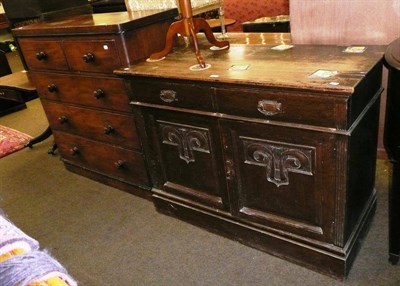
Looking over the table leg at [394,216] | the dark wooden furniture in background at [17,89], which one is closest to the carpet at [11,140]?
the dark wooden furniture in background at [17,89]

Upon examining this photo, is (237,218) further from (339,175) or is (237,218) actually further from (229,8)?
(229,8)

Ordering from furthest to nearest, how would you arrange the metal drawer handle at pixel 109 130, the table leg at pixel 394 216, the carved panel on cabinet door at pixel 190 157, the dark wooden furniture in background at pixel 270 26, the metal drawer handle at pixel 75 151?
the dark wooden furniture in background at pixel 270 26
the metal drawer handle at pixel 75 151
the metal drawer handle at pixel 109 130
the carved panel on cabinet door at pixel 190 157
the table leg at pixel 394 216

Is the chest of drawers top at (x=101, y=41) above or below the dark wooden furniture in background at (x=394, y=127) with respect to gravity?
above

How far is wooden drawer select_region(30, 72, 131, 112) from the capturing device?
1997mm

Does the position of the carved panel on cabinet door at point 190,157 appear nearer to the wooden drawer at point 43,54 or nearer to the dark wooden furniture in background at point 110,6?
the wooden drawer at point 43,54

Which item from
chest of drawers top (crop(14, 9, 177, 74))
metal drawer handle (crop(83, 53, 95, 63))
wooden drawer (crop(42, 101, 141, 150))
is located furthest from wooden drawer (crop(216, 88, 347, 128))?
metal drawer handle (crop(83, 53, 95, 63))

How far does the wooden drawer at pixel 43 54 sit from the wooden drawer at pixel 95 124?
27cm

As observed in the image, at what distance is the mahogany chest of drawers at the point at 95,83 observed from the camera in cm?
188

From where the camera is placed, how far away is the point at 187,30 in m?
1.77

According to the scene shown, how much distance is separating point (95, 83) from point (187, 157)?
2.41 ft

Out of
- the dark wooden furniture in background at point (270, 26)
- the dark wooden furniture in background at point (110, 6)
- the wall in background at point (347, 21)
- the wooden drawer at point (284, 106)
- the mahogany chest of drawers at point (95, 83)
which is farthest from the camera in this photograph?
the dark wooden furniture in background at point (270, 26)

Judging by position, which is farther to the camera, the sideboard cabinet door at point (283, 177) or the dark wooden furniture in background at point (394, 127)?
the sideboard cabinet door at point (283, 177)

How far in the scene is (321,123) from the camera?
128 cm

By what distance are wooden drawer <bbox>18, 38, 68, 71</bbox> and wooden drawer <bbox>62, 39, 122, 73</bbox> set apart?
3.1 inches
